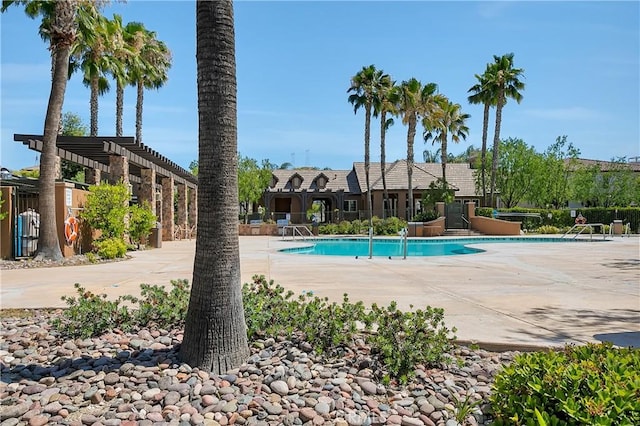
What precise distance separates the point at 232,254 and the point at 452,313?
3.65 m

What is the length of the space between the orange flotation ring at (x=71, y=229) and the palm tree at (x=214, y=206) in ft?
42.2

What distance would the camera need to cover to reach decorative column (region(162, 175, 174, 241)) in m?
27.5

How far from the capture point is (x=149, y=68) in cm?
2783

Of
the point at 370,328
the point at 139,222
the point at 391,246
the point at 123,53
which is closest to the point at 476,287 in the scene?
the point at 370,328

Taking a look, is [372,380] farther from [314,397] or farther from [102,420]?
[102,420]

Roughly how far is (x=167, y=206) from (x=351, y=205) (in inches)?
885

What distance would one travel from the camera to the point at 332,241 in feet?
92.2

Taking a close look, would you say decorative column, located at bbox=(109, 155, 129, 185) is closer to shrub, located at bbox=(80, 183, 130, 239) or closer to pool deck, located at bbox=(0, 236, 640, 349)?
shrub, located at bbox=(80, 183, 130, 239)

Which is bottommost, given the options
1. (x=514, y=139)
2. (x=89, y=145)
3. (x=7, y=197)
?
(x=7, y=197)

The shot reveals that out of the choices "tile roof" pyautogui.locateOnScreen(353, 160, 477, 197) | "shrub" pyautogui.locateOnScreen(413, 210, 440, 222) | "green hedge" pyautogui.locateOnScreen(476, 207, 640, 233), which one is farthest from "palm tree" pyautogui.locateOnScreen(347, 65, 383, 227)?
"green hedge" pyautogui.locateOnScreen(476, 207, 640, 233)

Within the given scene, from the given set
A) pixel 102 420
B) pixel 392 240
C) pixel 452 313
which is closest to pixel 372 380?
pixel 102 420

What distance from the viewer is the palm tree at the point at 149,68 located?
27.6 metres

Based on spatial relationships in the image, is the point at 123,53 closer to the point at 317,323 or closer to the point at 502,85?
the point at 317,323

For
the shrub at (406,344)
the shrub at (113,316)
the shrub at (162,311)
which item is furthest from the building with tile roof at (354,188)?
the shrub at (406,344)
